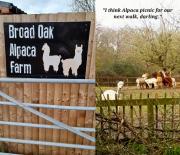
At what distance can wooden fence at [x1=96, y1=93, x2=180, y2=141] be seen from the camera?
6.50 m

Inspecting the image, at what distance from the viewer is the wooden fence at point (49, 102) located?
6.59 m

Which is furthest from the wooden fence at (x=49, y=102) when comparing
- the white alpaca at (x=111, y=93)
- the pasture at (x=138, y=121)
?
the pasture at (x=138, y=121)

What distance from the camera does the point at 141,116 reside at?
6.79 metres

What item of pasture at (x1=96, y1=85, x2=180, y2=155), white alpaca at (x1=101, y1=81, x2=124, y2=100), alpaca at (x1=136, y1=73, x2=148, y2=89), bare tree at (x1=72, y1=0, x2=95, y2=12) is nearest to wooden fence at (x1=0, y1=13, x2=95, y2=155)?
bare tree at (x1=72, y1=0, x2=95, y2=12)

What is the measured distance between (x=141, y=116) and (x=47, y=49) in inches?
64.7

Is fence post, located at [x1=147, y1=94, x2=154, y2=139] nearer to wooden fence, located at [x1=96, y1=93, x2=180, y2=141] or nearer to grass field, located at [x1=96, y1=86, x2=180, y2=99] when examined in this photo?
wooden fence, located at [x1=96, y1=93, x2=180, y2=141]

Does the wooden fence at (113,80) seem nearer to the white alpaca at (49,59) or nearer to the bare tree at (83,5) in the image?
the white alpaca at (49,59)

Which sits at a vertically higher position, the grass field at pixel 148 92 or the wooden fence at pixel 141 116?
the grass field at pixel 148 92

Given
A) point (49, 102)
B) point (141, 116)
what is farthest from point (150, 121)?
point (49, 102)

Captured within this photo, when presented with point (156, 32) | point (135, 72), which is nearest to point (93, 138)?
point (135, 72)

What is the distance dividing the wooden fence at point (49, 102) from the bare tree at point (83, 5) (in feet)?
0.24

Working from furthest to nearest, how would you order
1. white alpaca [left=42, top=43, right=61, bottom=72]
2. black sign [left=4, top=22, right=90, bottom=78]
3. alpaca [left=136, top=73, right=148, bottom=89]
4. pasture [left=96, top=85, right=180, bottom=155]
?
white alpaca [left=42, top=43, right=61, bottom=72] < black sign [left=4, top=22, right=90, bottom=78] < pasture [left=96, top=85, right=180, bottom=155] < alpaca [left=136, top=73, right=148, bottom=89]

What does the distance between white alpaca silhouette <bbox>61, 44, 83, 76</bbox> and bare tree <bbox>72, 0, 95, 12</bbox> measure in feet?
1.69

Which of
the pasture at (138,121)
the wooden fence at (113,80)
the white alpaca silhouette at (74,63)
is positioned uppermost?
the white alpaca silhouette at (74,63)
